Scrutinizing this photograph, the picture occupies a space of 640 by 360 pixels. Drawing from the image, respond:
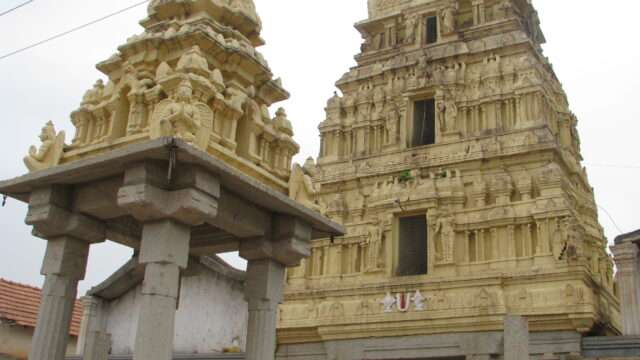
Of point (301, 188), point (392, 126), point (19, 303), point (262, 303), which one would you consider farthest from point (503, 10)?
point (19, 303)

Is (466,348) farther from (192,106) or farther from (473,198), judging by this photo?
(192,106)

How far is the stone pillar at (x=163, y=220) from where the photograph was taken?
8484 mm

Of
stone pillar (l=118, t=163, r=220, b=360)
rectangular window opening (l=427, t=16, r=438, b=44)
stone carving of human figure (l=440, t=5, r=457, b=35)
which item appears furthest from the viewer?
rectangular window opening (l=427, t=16, r=438, b=44)

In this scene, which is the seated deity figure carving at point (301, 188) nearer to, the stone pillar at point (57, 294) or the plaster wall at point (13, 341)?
the stone pillar at point (57, 294)

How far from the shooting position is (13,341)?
20984 mm

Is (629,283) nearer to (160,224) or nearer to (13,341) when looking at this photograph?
(160,224)

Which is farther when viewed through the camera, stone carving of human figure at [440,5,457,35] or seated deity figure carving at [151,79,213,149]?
stone carving of human figure at [440,5,457,35]

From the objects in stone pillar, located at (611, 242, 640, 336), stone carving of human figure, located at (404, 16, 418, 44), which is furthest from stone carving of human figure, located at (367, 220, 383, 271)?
stone carving of human figure, located at (404, 16, 418, 44)

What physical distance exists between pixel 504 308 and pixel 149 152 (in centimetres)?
1294

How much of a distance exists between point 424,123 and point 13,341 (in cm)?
1404

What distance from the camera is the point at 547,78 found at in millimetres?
23625

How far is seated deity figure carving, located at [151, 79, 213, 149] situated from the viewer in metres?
8.84

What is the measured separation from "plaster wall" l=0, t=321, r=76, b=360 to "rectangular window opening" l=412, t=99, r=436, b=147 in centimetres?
1301

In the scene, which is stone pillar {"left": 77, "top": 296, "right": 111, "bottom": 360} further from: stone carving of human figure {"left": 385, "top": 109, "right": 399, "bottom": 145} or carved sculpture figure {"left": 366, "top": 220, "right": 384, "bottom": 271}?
stone carving of human figure {"left": 385, "top": 109, "right": 399, "bottom": 145}
